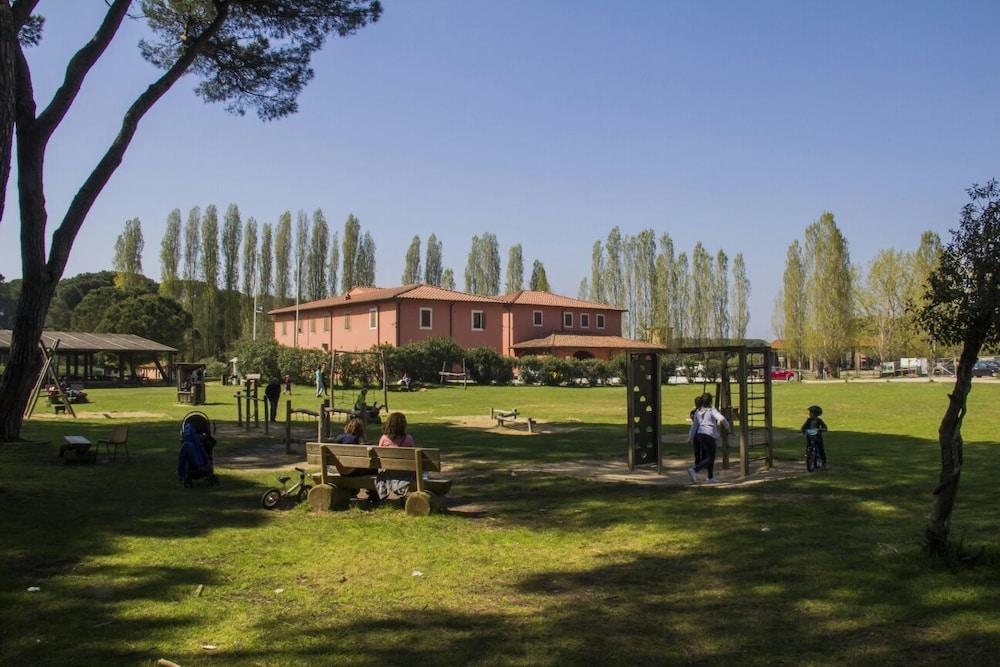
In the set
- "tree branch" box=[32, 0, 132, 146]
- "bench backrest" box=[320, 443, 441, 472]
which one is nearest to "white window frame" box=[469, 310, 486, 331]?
"tree branch" box=[32, 0, 132, 146]

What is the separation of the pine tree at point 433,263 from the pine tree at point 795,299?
32.4 metres

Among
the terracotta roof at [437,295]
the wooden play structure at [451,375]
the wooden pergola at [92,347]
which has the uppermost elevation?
the terracotta roof at [437,295]

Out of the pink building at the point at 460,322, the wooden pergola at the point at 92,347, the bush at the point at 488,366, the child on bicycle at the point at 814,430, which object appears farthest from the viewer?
the pink building at the point at 460,322

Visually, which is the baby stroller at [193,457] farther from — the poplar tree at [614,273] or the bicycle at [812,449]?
the poplar tree at [614,273]

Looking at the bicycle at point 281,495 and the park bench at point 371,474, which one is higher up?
the park bench at point 371,474

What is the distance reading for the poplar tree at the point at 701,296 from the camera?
242 ft

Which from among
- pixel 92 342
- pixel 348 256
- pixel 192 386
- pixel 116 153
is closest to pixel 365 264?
pixel 348 256

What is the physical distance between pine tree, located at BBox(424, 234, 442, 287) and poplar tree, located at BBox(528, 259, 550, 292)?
932 centimetres

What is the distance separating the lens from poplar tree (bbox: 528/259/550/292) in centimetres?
8006

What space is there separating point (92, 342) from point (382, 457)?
42.3 metres

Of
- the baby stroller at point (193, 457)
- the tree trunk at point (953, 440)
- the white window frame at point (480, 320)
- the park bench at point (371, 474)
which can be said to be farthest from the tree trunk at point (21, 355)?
the white window frame at point (480, 320)

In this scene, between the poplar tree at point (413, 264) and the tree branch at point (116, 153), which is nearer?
the tree branch at point (116, 153)

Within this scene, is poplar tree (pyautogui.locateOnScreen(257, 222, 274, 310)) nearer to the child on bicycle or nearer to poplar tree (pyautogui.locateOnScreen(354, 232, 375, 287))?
poplar tree (pyautogui.locateOnScreen(354, 232, 375, 287))

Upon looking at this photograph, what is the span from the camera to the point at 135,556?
667 centimetres
